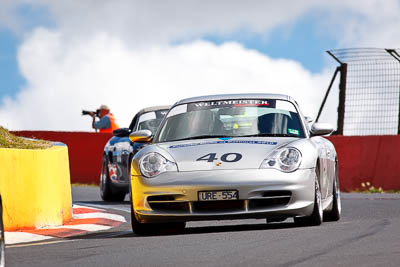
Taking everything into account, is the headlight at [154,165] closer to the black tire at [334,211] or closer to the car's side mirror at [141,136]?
the car's side mirror at [141,136]

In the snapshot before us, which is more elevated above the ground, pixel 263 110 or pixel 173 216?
pixel 263 110

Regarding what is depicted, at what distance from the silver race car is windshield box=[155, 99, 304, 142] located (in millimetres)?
12

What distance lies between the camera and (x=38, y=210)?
1095cm

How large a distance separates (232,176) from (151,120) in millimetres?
6174

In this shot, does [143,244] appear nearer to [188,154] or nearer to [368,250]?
[188,154]

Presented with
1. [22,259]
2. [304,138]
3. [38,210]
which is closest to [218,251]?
[22,259]

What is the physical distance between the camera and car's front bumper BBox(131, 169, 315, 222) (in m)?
9.25

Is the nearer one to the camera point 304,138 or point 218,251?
point 218,251

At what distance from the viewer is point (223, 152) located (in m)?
9.52

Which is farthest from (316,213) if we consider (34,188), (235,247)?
(34,188)

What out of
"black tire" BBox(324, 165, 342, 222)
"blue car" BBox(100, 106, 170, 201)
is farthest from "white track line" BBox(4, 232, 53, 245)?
"blue car" BBox(100, 106, 170, 201)

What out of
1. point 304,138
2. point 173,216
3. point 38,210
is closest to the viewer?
point 173,216

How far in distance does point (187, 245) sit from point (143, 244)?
1.58 ft

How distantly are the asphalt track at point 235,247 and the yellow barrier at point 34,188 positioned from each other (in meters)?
0.77
